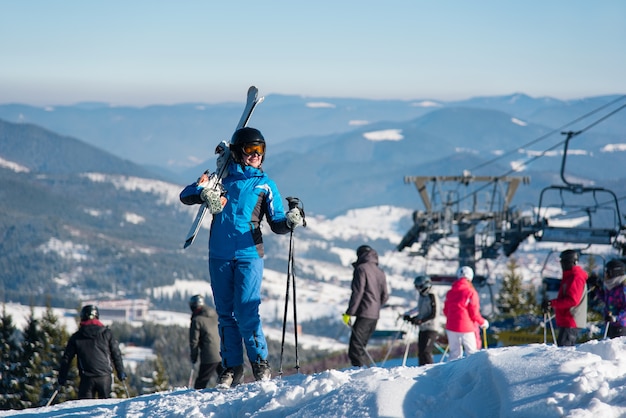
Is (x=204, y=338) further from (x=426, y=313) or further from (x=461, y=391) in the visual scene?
(x=461, y=391)

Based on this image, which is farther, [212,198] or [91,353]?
[91,353]

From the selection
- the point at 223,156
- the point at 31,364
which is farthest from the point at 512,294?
the point at 223,156

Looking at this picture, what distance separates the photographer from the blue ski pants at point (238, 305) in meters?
7.00

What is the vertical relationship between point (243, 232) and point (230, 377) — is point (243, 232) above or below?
above

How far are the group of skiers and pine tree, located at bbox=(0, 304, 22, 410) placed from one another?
58.7 feet

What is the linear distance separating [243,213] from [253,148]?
1.79 feet

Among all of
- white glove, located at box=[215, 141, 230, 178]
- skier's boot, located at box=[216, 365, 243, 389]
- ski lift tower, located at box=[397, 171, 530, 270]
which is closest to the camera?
skier's boot, located at box=[216, 365, 243, 389]

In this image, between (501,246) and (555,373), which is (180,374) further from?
(555,373)

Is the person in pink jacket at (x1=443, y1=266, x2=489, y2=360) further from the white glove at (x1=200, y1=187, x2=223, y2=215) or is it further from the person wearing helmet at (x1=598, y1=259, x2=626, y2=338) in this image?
the white glove at (x1=200, y1=187, x2=223, y2=215)

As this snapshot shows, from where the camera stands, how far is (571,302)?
32.9 feet

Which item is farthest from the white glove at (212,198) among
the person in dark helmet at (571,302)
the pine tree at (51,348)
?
the pine tree at (51,348)

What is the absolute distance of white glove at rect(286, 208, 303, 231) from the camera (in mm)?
6883

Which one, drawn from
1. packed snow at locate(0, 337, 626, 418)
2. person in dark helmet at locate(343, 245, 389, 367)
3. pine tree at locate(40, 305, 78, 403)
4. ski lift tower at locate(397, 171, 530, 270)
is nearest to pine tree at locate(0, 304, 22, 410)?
pine tree at locate(40, 305, 78, 403)

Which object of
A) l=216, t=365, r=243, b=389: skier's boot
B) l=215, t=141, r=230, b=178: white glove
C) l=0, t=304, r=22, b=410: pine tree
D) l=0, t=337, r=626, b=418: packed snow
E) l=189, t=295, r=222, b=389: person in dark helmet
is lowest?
→ l=0, t=304, r=22, b=410: pine tree
